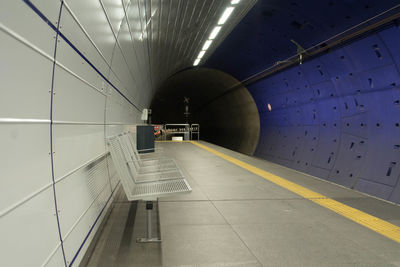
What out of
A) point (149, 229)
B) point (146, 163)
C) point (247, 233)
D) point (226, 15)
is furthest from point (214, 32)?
point (149, 229)

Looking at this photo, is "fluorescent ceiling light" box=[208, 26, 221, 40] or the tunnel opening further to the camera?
the tunnel opening

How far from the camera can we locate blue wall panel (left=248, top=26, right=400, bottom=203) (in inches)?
255

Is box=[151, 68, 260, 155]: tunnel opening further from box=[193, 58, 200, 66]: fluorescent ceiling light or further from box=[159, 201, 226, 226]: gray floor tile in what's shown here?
box=[159, 201, 226, 226]: gray floor tile

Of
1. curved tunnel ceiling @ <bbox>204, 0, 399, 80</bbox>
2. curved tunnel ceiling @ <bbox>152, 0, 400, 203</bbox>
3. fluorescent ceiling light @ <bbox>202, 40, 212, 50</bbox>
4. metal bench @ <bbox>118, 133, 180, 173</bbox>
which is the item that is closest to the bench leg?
metal bench @ <bbox>118, 133, 180, 173</bbox>

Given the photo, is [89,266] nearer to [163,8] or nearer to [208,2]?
[163,8]

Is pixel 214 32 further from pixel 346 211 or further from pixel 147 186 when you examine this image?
pixel 147 186

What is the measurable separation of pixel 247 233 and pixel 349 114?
6.01 m

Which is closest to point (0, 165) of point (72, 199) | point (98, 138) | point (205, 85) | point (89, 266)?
point (72, 199)

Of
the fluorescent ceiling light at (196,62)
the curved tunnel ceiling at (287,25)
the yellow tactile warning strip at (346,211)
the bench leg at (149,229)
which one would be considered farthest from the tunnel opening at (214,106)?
the bench leg at (149,229)

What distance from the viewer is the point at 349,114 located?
8234mm

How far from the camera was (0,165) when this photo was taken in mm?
1328

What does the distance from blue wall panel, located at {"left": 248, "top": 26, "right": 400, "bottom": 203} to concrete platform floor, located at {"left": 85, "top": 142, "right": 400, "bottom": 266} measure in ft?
5.84

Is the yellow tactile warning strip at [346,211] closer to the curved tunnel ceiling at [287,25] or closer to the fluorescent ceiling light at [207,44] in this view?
the curved tunnel ceiling at [287,25]

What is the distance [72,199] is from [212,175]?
4.95 m
